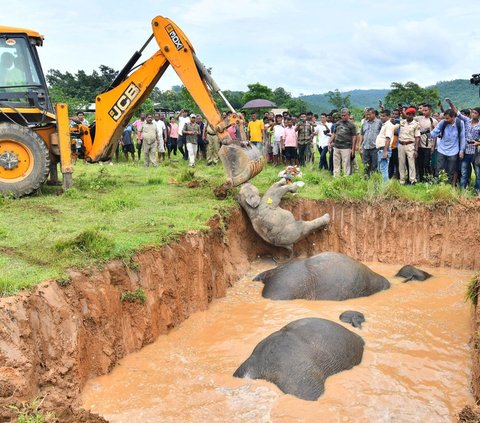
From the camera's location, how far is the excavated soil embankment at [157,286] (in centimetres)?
546

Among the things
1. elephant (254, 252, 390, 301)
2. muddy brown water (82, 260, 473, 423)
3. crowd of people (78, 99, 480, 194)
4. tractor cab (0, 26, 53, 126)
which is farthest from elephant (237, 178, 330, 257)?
tractor cab (0, 26, 53, 126)

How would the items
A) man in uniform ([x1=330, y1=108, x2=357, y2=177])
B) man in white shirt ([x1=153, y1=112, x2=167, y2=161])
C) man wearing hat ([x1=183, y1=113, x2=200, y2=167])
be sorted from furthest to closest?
1. man in white shirt ([x1=153, y1=112, x2=167, y2=161])
2. man wearing hat ([x1=183, y1=113, x2=200, y2=167])
3. man in uniform ([x1=330, y1=108, x2=357, y2=177])

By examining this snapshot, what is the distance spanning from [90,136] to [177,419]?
26.1ft

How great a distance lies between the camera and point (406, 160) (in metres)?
12.7

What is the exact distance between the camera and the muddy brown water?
580cm

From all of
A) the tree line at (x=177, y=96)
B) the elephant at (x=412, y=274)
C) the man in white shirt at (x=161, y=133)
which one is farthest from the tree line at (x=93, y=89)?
the elephant at (x=412, y=274)

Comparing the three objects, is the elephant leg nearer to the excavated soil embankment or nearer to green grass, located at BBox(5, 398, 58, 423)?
the excavated soil embankment

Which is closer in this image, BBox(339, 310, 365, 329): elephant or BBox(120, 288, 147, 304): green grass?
BBox(120, 288, 147, 304): green grass

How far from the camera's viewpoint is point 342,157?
13617 mm

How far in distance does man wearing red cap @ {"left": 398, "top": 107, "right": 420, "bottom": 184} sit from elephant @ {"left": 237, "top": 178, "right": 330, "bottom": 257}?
2815 mm

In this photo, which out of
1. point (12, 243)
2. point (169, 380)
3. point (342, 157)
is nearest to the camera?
point (169, 380)

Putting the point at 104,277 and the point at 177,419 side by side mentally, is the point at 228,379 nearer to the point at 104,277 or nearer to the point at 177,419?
the point at 177,419

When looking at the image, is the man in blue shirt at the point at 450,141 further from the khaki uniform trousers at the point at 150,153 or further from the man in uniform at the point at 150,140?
the khaki uniform trousers at the point at 150,153

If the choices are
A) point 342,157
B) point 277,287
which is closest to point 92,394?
point 277,287
